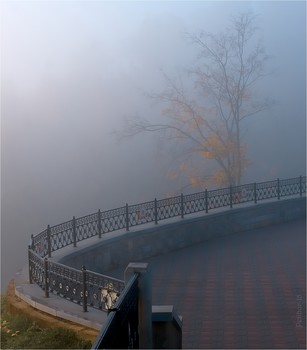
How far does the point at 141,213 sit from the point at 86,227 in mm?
1723

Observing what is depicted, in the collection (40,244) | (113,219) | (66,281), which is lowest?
(66,281)

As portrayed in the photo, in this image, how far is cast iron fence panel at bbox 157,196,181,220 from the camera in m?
12.7

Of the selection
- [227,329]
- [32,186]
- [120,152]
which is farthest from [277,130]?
[227,329]

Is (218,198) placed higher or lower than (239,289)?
A: higher

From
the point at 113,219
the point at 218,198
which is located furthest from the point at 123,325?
the point at 218,198

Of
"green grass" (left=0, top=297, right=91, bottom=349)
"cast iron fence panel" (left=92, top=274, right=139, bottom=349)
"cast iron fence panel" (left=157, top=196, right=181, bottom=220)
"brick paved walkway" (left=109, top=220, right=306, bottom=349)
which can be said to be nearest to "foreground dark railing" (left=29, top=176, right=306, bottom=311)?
"cast iron fence panel" (left=157, top=196, right=181, bottom=220)

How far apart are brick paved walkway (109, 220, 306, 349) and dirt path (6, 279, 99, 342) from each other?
130 cm

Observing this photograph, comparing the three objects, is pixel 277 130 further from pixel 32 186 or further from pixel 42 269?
pixel 42 269

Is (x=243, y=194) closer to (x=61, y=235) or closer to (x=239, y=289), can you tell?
(x=239, y=289)

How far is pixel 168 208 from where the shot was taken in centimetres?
1290

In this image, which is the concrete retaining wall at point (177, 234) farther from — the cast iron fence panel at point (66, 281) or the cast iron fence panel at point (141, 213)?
the cast iron fence panel at point (66, 281)

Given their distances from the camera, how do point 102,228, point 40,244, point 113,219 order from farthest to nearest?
point 113,219 → point 102,228 → point 40,244

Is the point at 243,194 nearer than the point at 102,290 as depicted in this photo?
No

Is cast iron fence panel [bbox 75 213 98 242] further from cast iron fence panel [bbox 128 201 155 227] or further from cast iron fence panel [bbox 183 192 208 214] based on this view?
cast iron fence panel [bbox 183 192 208 214]
